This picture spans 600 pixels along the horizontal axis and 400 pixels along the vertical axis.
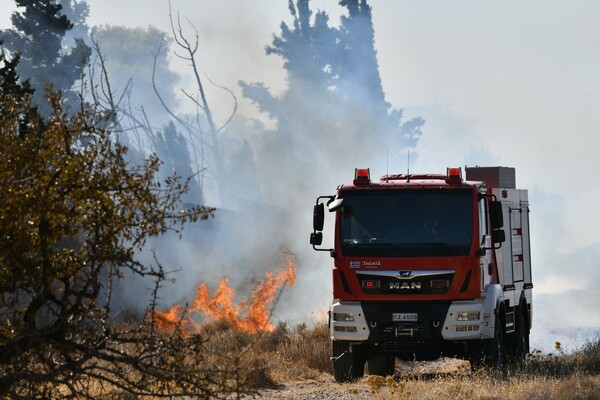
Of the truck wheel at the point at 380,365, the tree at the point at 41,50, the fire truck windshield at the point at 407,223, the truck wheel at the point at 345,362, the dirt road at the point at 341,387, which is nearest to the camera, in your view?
the dirt road at the point at 341,387

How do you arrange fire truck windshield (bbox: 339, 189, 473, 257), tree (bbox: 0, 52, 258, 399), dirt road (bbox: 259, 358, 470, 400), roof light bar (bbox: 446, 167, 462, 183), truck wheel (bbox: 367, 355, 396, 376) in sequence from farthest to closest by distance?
truck wheel (bbox: 367, 355, 396, 376), roof light bar (bbox: 446, 167, 462, 183), fire truck windshield (bbox: 339, 189, 473, 257), dirt road (bbox: 259, 358, 470, 400), tree (bbox: 0, 52, 258, 399)

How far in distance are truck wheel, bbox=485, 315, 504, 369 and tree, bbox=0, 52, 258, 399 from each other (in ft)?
23.8

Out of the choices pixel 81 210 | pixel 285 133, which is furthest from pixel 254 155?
pixel 81 210

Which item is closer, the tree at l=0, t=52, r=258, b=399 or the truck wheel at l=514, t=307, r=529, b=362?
the tree at l=0, t=52, r=258, b=399

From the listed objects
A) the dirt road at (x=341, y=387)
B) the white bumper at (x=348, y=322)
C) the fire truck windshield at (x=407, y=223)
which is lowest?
the dirt road at (x=341, y=387)

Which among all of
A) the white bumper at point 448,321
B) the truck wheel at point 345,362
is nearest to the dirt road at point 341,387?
the truck wheel at point 345,362

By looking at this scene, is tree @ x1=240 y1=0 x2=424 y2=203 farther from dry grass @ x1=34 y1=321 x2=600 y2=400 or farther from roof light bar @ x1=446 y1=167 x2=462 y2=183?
roof light bar @ x1=446 y1=167 x2=462 y2=183

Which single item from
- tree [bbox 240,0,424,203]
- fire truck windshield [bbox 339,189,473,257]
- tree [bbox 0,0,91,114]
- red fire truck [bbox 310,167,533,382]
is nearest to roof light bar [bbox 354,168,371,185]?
red fire truck [bbox 310,167,533,382]

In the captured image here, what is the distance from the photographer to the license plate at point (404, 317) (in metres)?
16.3

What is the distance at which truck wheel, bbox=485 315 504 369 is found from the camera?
16766 mm

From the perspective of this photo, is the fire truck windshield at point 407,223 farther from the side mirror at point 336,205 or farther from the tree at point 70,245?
the tree at point 70,245

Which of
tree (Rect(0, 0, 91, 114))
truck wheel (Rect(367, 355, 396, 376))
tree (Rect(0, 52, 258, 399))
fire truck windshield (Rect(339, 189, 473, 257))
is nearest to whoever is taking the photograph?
tree (Rect(0, 52, 258, 399))

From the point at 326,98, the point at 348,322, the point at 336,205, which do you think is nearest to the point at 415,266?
the point at 348,322

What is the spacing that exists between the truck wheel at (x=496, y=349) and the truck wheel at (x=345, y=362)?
199 centimetres
